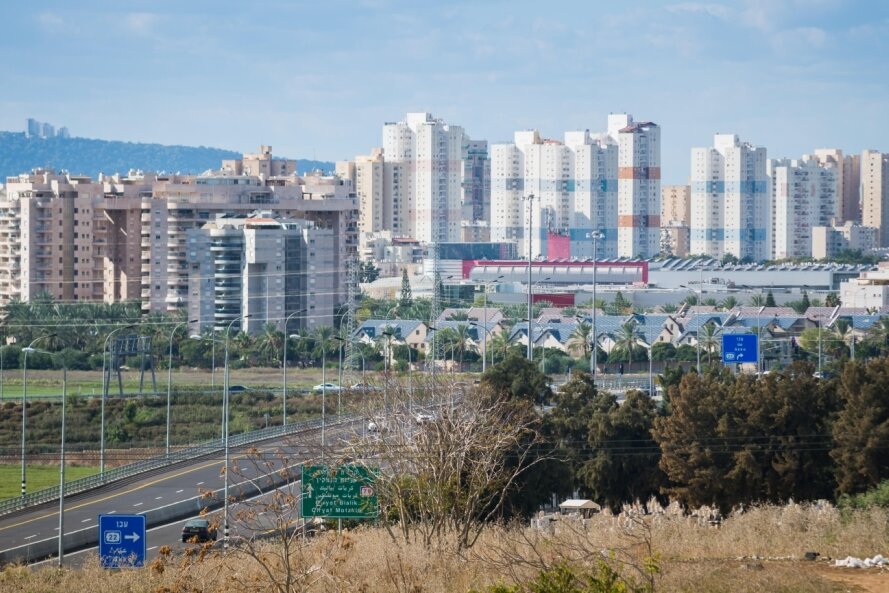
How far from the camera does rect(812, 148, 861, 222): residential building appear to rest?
119062 mm

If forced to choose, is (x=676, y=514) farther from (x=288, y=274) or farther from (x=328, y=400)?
(x=288, y=274)

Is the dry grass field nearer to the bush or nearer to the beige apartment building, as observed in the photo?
the bush

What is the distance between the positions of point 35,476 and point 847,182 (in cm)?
10499

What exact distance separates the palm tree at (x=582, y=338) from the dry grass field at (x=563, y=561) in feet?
89.1

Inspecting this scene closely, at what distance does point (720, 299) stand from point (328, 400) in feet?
114

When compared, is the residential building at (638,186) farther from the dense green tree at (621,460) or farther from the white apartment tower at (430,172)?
the dense green tree at (621,460)

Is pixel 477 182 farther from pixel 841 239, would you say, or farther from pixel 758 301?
pixel 758 301

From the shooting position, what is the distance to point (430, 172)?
317 feet

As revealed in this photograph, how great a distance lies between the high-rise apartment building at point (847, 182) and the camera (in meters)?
119

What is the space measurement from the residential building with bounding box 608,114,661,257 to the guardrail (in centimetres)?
6991

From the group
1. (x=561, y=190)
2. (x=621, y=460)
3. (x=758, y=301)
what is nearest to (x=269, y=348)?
(x=758, y=301)

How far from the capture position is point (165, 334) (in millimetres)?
41375

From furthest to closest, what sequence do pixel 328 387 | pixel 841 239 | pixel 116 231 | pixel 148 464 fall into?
pixel 841 239 < pixel 116 231 < pixel 328 387 < pixel 148 464

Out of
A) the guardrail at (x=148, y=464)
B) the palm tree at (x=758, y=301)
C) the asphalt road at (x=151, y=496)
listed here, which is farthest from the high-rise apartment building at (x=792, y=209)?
the asphalt road at (x=151, y=496)
